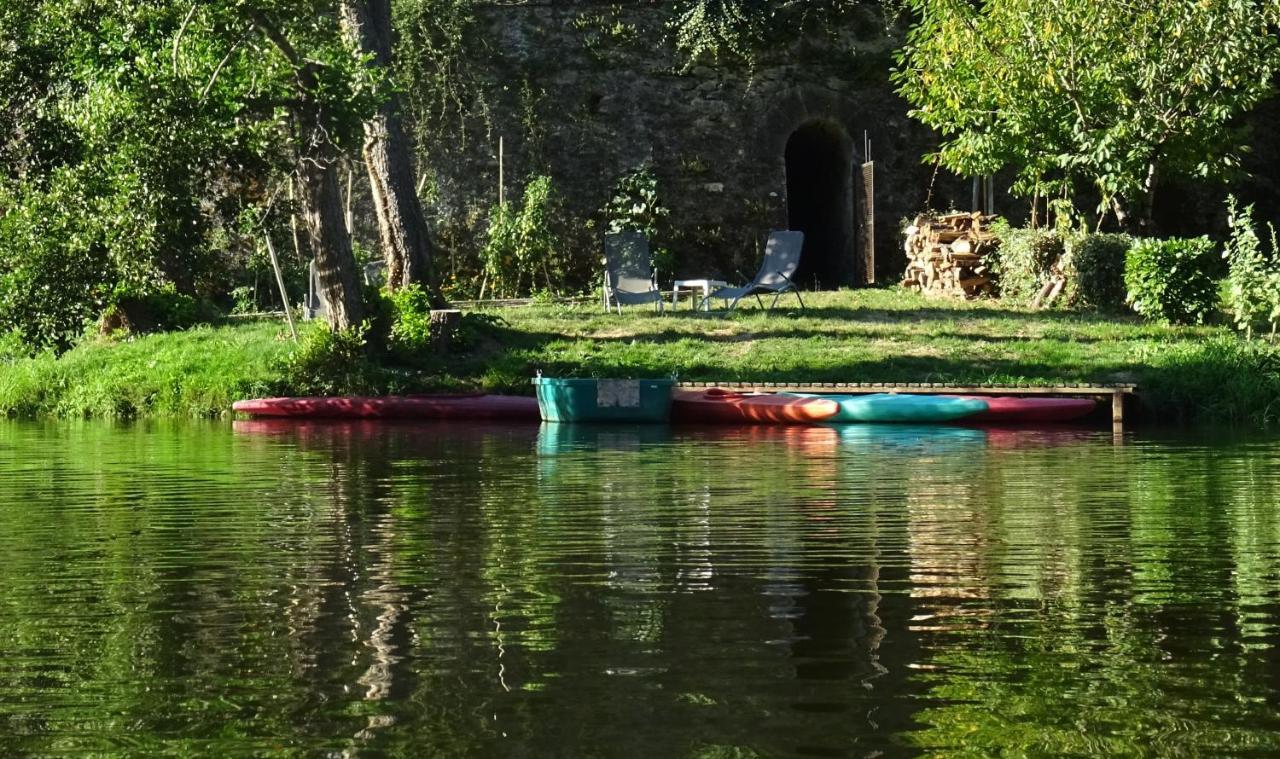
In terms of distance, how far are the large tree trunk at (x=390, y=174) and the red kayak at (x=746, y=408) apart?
336 cm

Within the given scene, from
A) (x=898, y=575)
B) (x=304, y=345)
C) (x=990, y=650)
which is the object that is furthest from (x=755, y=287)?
(x=990, y=650)

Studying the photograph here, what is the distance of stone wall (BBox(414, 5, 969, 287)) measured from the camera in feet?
68.0

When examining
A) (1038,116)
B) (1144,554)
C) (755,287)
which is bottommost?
(1144,554)

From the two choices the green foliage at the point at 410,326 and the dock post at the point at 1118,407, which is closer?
the dock post at the point at 1118,407

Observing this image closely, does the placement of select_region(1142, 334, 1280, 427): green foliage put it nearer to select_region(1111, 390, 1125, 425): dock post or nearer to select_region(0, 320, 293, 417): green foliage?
select_region(1111, 390, 1125, 425): dock post

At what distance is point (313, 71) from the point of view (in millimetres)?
14055

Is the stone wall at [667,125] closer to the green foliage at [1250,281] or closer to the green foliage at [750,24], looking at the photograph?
the green foliage at [750,24]

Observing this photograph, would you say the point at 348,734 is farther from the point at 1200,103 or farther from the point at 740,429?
the point at 1200,103

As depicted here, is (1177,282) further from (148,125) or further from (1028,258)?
(148,125)

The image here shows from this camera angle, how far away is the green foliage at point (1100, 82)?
16.9 meters

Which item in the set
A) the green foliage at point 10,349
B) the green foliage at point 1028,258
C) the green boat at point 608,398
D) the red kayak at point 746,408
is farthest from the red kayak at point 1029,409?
the green foliage at point 10,349

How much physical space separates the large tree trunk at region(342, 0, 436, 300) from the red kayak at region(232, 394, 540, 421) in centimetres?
185

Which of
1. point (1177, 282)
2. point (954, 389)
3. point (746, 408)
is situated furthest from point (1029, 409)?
point (1177, 282)

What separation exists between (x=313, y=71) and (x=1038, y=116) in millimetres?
7654
